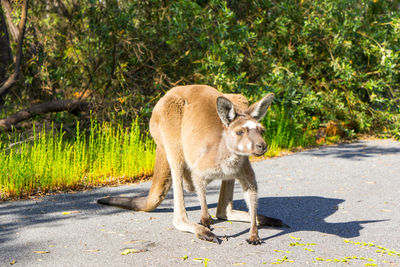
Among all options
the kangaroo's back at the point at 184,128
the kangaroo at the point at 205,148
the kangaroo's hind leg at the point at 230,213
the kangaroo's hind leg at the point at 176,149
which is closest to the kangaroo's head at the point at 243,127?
the kangaroo at the point at 205,148

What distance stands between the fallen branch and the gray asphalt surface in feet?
10.0

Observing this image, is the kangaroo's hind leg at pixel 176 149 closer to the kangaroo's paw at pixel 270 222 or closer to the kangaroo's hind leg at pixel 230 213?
the kangaroo's hind leg at pixel 230 213

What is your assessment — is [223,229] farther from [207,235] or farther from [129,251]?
[129,251]

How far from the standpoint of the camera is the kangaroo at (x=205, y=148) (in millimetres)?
3793

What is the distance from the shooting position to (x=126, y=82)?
29.4 ft

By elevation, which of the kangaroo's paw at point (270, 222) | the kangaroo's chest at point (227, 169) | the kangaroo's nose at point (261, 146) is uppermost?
the kangaroo's nose at point (261, 146)

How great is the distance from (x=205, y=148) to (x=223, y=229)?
1.07 m

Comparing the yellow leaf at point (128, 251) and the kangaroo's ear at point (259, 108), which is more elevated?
the kangaroo's ear at point (259, 108)

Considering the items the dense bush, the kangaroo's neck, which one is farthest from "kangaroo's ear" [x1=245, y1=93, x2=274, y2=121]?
the dense bush

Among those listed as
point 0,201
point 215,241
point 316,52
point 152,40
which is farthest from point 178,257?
point 316,52

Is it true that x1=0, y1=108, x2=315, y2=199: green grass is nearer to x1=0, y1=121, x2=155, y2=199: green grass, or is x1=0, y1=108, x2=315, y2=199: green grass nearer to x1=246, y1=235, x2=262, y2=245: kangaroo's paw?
x1=0, y1=121, x2=155, y2=199: green grass

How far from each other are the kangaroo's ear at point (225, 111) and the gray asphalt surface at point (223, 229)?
1183 mm

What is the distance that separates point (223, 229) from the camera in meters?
4.64

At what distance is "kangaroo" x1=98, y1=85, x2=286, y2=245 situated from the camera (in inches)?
149
